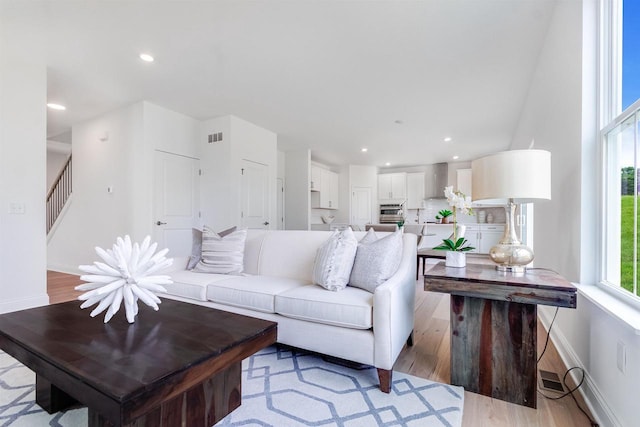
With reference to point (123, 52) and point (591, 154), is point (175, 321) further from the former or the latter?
point (123, 52)

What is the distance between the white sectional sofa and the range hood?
6451mm

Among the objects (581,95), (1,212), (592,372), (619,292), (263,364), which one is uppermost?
(581,95)

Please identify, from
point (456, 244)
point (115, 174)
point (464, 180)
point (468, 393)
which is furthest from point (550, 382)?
point (464, 180)

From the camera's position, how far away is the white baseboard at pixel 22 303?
2.95m

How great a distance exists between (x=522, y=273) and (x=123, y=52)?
3902 mm

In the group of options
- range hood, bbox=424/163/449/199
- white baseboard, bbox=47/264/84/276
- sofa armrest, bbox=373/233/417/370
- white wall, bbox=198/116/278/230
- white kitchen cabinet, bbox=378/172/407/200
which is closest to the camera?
sofa armrest, bbox=373/233/417/370

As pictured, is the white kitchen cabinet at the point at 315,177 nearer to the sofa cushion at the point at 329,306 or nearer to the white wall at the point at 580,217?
the white wall at the point at 580,217

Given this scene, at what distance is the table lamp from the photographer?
159 centimetres

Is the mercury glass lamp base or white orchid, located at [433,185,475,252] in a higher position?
white orchid, located at [433,185,475,252]

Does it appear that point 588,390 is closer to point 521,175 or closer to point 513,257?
point 513,257

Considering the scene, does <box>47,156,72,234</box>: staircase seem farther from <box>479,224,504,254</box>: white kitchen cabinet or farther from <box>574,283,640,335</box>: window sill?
<box>479,224,504,254</box>: white kitchen cabinet


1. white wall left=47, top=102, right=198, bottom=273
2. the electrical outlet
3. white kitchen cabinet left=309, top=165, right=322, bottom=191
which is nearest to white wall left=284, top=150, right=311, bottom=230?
white kitchen cabinet left=309, top=165, right=322, bottom=191

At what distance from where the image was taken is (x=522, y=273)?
1.71 m

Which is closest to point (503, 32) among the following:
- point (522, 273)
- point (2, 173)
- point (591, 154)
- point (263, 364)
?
point (591, 154)
